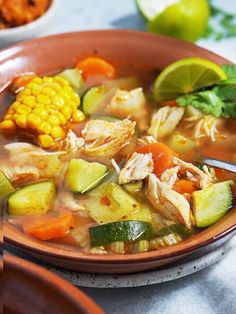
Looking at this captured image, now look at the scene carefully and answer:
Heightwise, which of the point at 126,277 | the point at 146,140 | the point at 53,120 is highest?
the point at 53,120

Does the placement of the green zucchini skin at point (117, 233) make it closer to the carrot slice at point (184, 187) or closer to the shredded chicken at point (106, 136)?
the carrot slice at point (184, 187)

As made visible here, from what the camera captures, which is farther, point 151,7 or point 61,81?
point 151,7

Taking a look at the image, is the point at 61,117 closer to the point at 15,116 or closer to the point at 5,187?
the point at 15,116

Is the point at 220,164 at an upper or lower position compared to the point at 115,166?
lower

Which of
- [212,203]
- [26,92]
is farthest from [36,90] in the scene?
[212,203]

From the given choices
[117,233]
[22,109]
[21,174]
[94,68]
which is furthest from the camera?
[94,68]

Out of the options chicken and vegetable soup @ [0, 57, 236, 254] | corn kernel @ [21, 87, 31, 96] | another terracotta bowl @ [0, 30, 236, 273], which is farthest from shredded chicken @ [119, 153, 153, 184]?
another terracotta bowl @ [0, 30, 236, 273]
